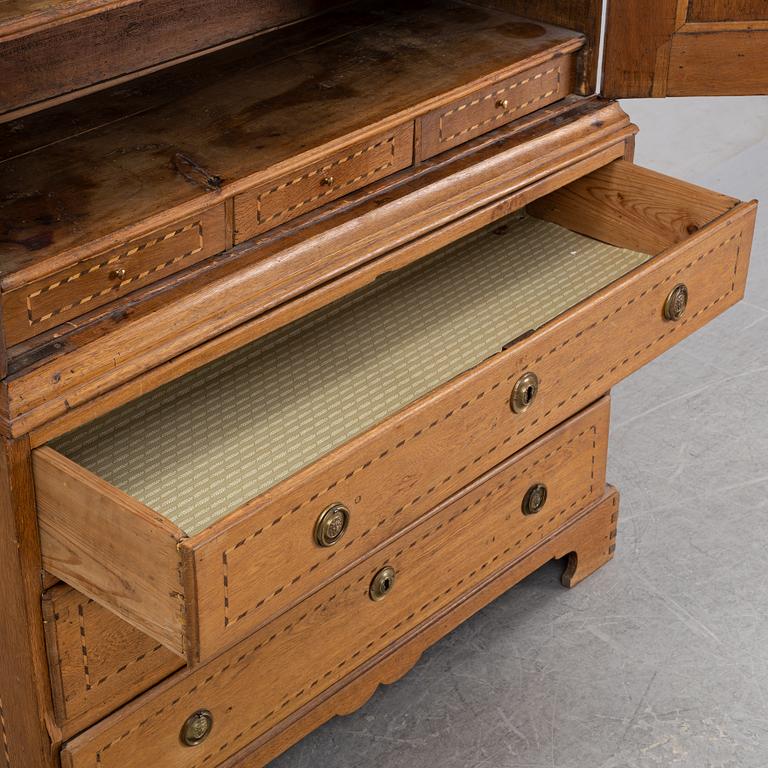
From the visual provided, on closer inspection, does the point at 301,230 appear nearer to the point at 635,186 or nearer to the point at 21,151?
the point at 21,151

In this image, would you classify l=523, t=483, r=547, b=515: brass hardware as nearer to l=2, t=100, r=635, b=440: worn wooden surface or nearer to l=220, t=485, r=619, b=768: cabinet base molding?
Answer: l=220, t=485, r=619, b=768: cabinet base molding

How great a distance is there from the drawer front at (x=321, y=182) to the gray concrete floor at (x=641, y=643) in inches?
35.2

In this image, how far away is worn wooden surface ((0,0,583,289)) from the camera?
1728 mm

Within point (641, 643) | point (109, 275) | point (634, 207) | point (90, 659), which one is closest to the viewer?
point (109, 275)

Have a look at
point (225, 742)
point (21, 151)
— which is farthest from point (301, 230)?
point (225, 742)

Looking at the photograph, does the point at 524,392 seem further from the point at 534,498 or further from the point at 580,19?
the point at 580,19

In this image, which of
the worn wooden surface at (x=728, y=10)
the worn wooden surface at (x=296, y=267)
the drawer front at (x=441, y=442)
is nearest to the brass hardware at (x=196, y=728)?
the drawer front at (x=441, y=442)

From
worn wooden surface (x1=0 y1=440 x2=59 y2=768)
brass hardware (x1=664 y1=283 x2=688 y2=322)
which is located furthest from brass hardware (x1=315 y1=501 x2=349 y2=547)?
brass hardware (x1=664 y1=283 x2=688 y2=322)

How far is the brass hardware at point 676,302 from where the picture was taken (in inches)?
83.9

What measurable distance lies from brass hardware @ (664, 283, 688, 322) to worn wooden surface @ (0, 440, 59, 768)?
97 centimetres

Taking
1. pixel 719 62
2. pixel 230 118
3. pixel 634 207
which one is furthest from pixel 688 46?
pixel 230 118

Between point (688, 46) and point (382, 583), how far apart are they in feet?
2.96

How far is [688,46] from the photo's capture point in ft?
7.05

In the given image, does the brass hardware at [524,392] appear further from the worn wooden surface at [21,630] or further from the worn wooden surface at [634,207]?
the worn wooden surface at [21,630]
